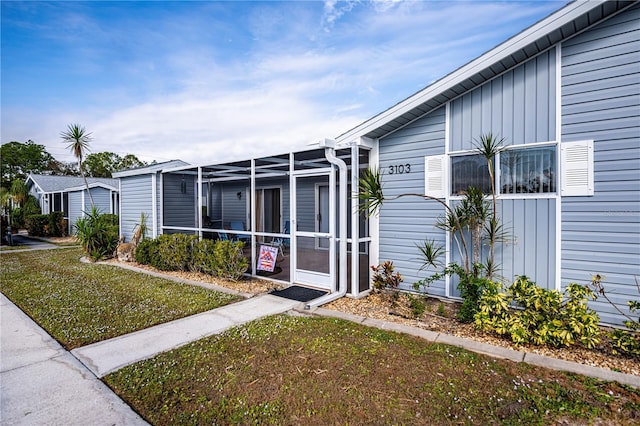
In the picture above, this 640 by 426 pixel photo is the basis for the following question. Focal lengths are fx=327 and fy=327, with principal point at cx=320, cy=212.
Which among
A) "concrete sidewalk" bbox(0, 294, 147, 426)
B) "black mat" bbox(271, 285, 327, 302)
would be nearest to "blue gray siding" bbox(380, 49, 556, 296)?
"black mat" bbox(271, 285, 327, 302)

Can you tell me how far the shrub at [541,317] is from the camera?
3.37 metres

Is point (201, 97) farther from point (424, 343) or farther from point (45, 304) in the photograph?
point (424, 343)

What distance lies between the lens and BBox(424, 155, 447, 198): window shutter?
516 cm

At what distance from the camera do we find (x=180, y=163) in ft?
29.7

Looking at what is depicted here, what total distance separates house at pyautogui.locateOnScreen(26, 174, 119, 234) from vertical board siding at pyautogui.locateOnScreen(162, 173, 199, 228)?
4.15 metres

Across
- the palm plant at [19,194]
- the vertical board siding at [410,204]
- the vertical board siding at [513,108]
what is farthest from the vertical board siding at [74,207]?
the vertical board siding at [513,108]

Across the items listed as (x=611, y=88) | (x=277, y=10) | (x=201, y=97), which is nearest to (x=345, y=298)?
(x=611, y=88)

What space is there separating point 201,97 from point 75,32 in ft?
12.8

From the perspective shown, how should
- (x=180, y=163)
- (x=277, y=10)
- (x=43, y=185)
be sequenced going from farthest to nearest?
(x=43, y=185) < (x=180, y=163) < (x=277, y=10)

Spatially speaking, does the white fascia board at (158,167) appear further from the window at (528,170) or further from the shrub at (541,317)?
the shrub at (541,317)

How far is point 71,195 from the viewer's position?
16.4 m

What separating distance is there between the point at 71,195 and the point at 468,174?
18.6m

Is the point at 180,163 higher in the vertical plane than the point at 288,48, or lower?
lower

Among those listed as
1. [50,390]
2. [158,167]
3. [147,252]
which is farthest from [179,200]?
[50,390]
